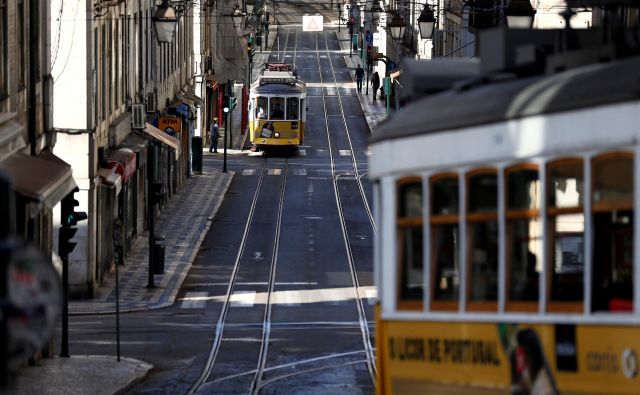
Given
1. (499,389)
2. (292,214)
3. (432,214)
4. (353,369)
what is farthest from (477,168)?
(292,214)

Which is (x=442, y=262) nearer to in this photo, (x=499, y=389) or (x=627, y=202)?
(x=499, y=389)

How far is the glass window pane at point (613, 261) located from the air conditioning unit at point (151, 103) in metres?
39.2

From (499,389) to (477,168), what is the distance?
1434mm

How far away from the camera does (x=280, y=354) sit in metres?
27.7

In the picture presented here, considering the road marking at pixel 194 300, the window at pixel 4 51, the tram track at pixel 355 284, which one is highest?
the window at pixel 4 51

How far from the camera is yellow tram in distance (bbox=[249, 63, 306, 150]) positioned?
67750 millimetres

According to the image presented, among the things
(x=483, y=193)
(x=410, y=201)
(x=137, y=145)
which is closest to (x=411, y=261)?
(x=410, y=201)

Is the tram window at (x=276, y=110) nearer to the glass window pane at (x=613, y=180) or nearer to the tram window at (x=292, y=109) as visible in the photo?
the tram window at (x=292, y=109)

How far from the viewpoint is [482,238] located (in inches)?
424

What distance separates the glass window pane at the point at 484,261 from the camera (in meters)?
10.7

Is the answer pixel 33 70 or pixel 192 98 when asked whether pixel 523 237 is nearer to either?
pixel 33 70

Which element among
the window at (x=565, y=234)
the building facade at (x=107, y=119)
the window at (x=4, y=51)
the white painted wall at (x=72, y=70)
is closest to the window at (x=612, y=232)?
the window at (x=565, y=234)

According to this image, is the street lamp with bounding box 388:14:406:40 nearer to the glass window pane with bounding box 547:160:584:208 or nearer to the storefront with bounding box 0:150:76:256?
the storefront with bounding box 0:150:76:256

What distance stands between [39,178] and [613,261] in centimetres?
1507
